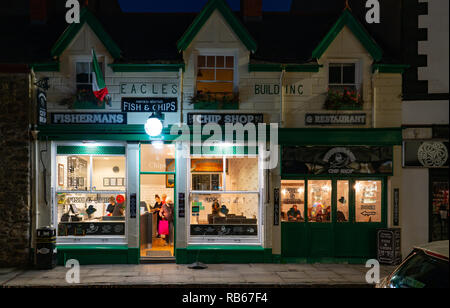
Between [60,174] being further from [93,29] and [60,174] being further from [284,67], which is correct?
[284,67]

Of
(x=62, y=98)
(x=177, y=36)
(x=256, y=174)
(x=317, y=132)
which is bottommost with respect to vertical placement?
(x=256, y=174)

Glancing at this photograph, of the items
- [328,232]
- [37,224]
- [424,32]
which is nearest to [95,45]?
[37,224]

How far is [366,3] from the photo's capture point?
12.2 meters

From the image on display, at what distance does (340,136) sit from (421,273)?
6.52 meters

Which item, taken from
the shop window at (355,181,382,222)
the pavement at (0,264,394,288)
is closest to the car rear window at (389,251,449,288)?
the pavement at (0,264,394,288)

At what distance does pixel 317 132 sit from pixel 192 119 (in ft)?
13.4

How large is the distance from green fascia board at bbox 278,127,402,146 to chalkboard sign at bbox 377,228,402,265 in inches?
111

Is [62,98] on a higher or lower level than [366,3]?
lower

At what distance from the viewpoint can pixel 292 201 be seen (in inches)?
429

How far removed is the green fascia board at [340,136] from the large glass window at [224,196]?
1377mm

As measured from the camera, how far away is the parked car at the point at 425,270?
441 centimetres

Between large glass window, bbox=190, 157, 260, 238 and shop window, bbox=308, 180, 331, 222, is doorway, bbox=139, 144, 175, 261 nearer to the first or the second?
large glass window, bbox=190, 157, 260, 238

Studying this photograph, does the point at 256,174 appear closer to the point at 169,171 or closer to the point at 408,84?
the point at 169,171

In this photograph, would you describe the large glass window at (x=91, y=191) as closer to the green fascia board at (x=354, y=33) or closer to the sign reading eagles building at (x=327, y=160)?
the sign reading eagles building at (x=327, y=160)
